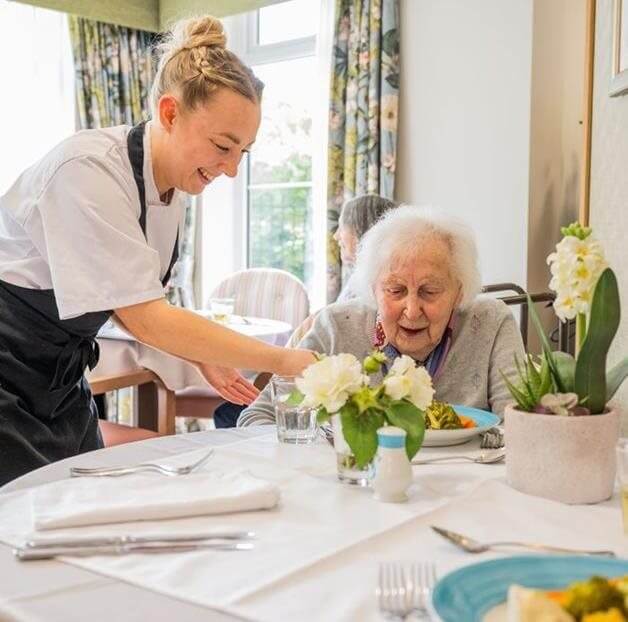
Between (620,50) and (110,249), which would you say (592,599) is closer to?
(110,249)

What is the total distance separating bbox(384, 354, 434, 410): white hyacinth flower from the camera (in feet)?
3.46

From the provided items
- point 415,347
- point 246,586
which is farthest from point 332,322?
point 246,586

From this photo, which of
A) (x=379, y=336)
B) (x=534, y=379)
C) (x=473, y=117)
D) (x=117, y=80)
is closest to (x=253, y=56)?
(x=117, y=80)

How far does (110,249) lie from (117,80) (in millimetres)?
3735

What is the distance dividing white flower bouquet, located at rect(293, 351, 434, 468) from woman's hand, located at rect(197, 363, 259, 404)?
59 centimetres

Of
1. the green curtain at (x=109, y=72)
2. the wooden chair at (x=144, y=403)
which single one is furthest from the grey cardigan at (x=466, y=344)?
the green curtain at (x=109, y=72)

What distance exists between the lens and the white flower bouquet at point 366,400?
41.4 inches

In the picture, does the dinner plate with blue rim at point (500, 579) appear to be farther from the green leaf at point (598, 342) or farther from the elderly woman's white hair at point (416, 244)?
the elderly woman's white hair at point (416, 244)

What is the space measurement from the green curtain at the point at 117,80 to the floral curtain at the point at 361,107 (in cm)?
101

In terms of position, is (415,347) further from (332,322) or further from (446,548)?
(446,548)

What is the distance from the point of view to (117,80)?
4855 millimetres

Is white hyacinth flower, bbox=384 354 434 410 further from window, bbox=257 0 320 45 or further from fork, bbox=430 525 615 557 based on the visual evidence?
window, bbox=257 0 320 45

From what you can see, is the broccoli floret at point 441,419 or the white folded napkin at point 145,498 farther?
the broccoli floret at point 441,419

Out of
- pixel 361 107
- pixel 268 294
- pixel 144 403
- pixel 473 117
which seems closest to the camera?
pixel 144 403
